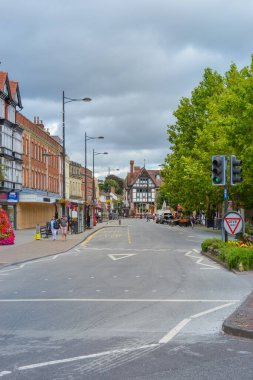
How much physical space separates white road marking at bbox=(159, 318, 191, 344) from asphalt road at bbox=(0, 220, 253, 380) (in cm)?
1

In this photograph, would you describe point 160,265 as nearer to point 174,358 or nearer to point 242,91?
point 174,358

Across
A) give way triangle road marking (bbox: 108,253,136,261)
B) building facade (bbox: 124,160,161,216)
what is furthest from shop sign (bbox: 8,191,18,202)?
building facade (bbox: 124,160,161,216)

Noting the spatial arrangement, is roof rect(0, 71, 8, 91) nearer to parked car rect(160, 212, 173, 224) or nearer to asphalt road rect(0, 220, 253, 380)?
asphalt road rect(0, 220, 253, 380)

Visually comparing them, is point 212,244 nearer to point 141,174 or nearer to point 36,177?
point 36,177

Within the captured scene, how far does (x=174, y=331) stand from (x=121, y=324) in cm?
107

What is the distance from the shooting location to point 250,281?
51.2ft

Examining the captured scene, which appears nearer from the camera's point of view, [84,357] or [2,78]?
[84,357]

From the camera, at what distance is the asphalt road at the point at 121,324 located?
22.0ft

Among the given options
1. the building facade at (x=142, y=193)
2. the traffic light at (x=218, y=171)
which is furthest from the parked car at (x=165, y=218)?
the traffic light at (x=218, y=171)

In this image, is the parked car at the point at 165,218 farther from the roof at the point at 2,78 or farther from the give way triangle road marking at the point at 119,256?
the give way triangle road marking at the point at 119,256

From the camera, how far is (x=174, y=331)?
8.95 metres

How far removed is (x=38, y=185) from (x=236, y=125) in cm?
3361

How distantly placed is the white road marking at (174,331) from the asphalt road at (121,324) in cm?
1

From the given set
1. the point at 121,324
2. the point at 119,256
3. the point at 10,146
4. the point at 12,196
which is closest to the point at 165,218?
the point at 10,146
